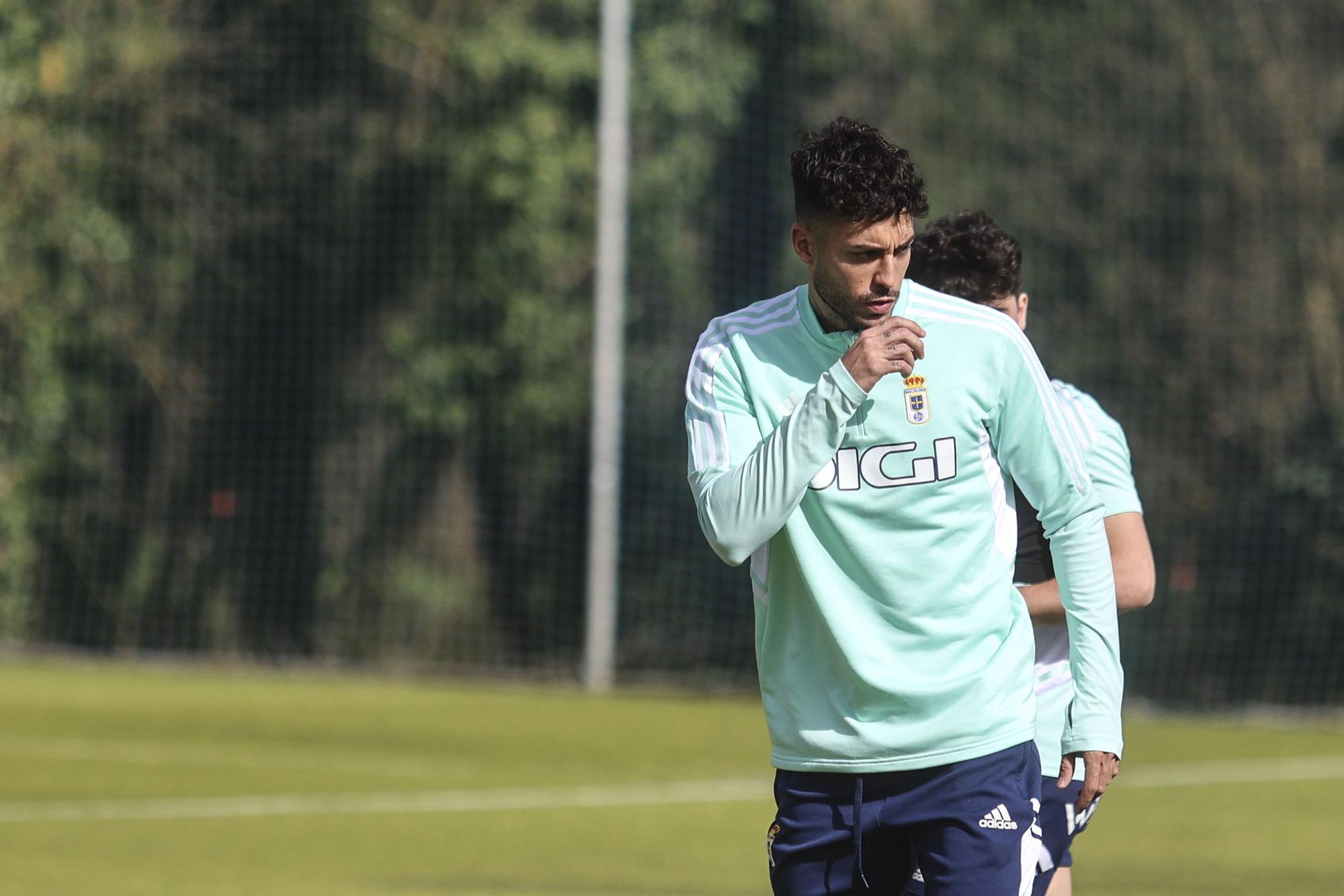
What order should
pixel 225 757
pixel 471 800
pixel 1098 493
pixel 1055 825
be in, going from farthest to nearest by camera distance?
pixel 225 757
pixel 471 800
pixel 1055 825
pixel 1098 493

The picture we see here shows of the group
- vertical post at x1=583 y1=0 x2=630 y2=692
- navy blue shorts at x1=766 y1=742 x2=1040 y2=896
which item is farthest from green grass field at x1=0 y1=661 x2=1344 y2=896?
navy blue shorts at x1=766 y1=742 x2=1040 y2=896

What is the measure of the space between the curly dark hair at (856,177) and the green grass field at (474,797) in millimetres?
4059

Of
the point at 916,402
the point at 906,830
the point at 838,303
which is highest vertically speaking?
the point at 838,303

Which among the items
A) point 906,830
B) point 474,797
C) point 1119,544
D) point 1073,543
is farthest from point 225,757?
point 1073,543

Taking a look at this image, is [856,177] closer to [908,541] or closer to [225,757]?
[908,541]

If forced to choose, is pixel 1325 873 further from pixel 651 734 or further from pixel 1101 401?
pixel 1101 401

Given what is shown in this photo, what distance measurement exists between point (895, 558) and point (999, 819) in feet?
1.37

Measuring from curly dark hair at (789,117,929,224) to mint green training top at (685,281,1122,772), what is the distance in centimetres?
18

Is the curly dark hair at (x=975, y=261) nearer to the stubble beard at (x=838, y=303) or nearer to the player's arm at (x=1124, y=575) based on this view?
the player's arm at (x=1124, y=575)

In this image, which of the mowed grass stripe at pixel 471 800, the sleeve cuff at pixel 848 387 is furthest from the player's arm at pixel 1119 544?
the mowed grass stripe at pixel 471 800

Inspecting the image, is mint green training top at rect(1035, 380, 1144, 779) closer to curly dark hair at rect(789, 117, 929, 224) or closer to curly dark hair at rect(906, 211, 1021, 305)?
curly dark hair at rect(906, 211, 1021, 305)

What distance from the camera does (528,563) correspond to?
15633 millimetres

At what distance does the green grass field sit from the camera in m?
7.10

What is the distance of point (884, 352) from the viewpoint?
9.45ft
